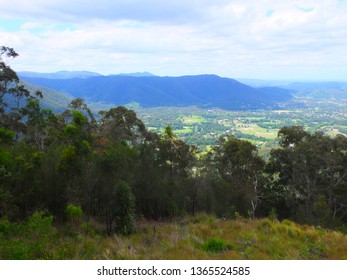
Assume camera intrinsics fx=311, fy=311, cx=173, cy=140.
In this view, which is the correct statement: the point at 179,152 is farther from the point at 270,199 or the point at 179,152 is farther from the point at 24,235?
the point at 24,235

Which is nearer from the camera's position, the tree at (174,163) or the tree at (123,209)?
the tree at (123,209)

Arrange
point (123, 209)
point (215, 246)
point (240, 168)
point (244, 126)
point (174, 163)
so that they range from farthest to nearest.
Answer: point (244, 126)
point (240, 168)
point (174, 163)
point (123, 209)
point (215, 246)

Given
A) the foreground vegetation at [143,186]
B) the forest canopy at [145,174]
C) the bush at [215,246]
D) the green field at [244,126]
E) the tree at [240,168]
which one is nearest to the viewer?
the bush at [215,246]

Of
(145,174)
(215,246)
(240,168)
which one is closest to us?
(215,246)

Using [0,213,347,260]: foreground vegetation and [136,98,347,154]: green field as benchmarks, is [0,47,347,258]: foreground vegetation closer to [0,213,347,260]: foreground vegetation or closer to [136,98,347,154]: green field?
[0,213,347,260]: foreground vegetation

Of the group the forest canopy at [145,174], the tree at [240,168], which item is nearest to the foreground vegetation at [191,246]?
the forest canopy at [145,174]

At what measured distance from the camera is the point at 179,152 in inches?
735

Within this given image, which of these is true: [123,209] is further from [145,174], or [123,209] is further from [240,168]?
[240,168]

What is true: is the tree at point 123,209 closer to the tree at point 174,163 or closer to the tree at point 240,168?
the tree at point 174,163

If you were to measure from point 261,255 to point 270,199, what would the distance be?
1627 cm

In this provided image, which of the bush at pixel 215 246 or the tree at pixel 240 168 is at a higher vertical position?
the bush at pixel 215 246

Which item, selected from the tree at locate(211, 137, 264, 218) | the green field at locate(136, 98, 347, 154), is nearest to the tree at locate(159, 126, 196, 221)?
the tree at locate(211, 137, 264, 218)

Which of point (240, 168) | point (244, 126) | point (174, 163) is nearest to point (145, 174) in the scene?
point (174, 163)
